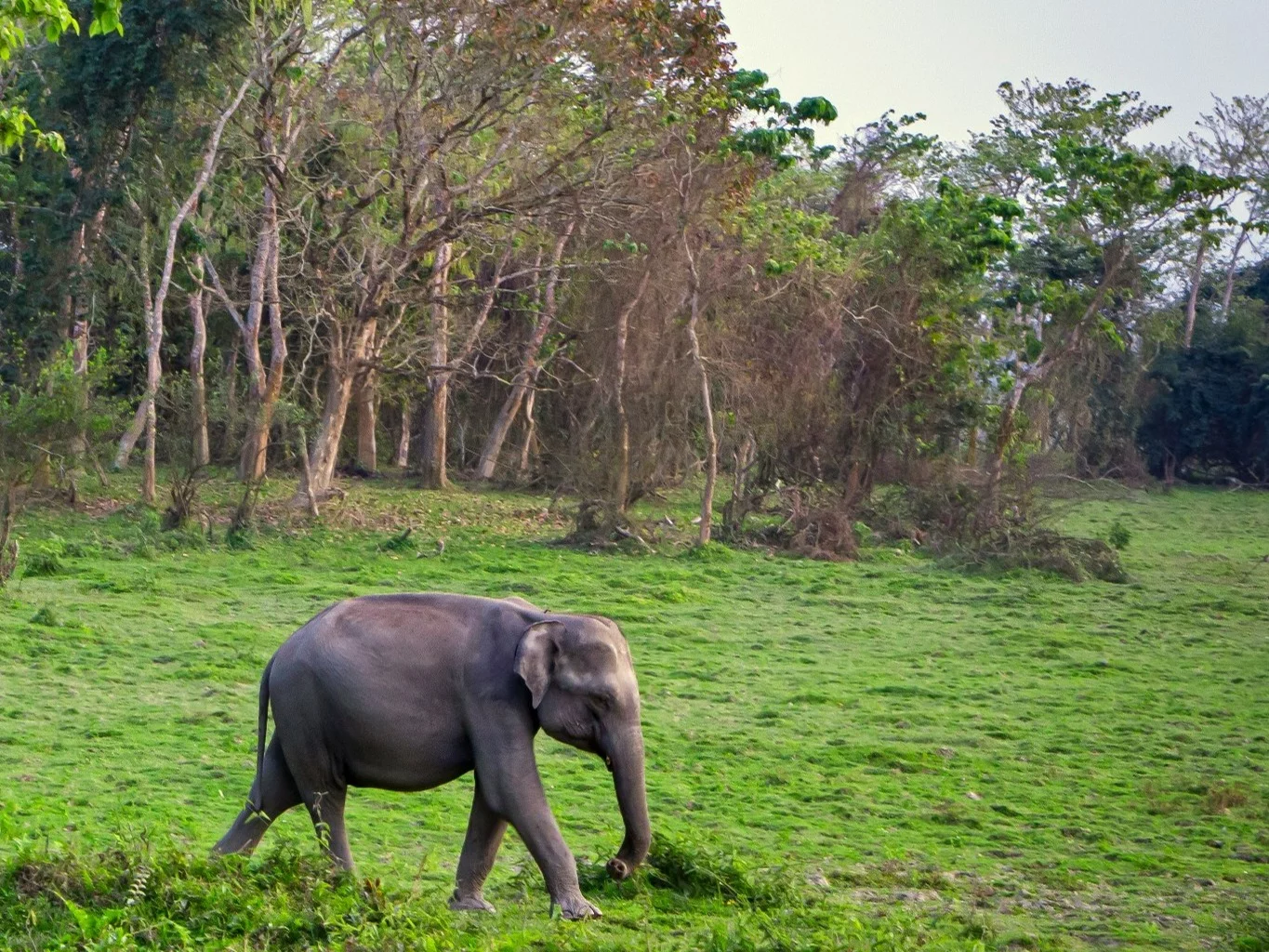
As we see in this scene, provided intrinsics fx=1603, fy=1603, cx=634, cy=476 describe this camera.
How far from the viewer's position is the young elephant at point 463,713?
7.01 metres

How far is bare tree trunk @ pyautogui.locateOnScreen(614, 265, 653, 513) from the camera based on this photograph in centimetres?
2297

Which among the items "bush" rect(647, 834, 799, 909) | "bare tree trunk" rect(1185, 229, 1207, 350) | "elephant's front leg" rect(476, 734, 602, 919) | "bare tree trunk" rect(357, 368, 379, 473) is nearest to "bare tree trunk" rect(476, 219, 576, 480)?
"bare tree trunk" rect(357, 368, 379, 473)

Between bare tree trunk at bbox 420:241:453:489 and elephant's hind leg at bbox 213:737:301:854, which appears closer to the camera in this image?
elephant's hind leg at bbox 213:737:301:854

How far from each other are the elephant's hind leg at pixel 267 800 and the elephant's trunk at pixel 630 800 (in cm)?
158

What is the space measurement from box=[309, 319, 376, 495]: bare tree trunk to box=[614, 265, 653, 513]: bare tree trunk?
12.5 ft

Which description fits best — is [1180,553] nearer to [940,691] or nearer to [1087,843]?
[940,691]

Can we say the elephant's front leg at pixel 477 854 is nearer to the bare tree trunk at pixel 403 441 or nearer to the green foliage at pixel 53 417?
the green foliage at pixel 53 417

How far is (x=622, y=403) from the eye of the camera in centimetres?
2336

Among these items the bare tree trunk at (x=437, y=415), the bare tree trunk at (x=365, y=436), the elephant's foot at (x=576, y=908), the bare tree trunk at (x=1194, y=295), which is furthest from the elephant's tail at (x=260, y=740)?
the bare tree trunk at (x=1194, y=295)

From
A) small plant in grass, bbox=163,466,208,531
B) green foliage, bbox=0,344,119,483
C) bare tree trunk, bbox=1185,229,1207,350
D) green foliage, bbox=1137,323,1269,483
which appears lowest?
small plant in grass, bbox=163,466,208,531

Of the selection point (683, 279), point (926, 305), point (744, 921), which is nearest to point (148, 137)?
point (683, 279)

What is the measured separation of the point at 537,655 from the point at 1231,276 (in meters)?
50.0

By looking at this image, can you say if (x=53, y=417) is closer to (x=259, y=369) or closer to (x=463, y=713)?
(x=259, y=369)

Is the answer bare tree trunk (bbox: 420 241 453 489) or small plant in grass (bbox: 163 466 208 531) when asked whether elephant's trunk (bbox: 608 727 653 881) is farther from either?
bare tree trunk (bbox: 420 241 453 489)
